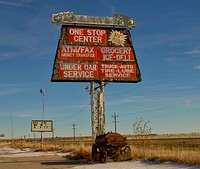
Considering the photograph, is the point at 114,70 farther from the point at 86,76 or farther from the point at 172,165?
the point at 172,165

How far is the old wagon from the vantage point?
20016 millimetres

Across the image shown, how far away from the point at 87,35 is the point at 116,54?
255 cm

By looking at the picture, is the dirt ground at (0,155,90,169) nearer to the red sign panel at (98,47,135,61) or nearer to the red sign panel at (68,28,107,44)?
the red sign panel at (98,47,135,61)

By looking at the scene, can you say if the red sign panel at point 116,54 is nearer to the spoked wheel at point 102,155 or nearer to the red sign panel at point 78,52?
the red sign panel at point 78,52

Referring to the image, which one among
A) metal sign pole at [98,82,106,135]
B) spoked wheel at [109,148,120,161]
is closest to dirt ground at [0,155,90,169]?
spoked wheel at [109,148,120,161]

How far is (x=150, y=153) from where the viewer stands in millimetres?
20797

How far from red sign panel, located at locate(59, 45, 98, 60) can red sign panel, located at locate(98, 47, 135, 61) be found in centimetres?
54

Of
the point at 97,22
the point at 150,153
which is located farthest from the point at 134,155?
the point at 97,22

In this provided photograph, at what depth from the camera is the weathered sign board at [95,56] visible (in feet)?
84.2

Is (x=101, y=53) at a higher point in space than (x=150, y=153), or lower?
higher

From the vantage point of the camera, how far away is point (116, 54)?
26.9 metres

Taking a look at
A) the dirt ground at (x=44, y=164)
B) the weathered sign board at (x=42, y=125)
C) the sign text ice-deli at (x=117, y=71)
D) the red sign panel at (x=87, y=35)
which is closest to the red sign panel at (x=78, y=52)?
the red sign panel at (x=87, y=35)

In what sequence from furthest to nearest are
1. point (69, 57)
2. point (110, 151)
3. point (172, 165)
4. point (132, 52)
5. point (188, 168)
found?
point (132, 52)
point (69, 57)
point (110, 151)
point (172, 165)
point (188, 168)

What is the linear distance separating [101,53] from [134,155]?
27.7 feet
